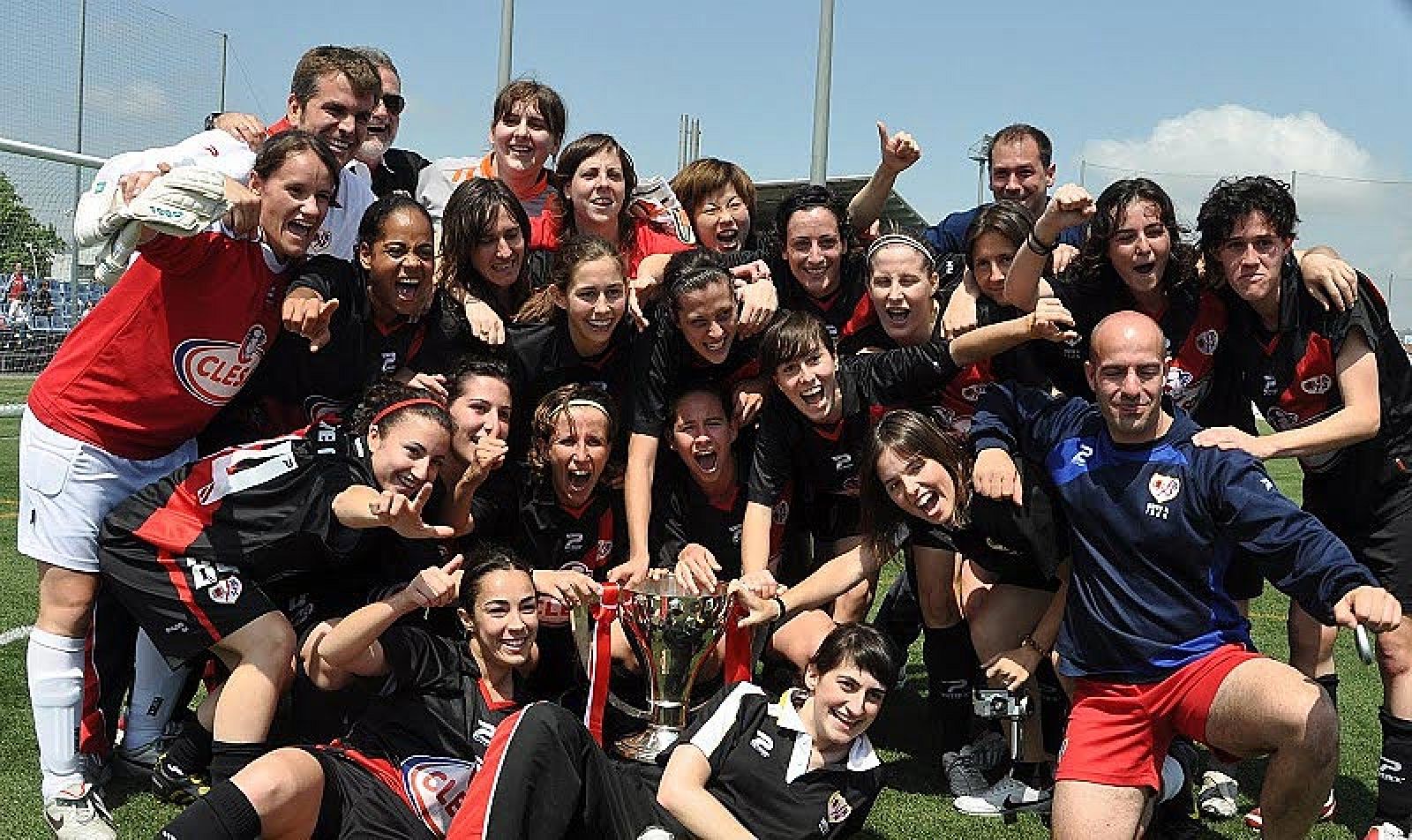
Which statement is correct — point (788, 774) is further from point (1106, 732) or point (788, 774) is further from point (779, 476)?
point (779, 476)

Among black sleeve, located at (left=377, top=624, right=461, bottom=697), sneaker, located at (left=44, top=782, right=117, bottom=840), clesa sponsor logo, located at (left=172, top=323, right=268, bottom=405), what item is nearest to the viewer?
sneaker, located at (left=44, top=782, right=117, bottom=840)

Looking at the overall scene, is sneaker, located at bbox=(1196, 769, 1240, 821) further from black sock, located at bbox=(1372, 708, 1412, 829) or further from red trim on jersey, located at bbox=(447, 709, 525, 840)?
red trim on jersey, located at bbox=(447, 709, 525, 840)

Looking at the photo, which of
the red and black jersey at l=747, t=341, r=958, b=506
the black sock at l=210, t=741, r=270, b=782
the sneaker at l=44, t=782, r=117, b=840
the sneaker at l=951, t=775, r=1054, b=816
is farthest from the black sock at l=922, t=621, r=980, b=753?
the sneaker at l=44, t=782, r=117, b=840

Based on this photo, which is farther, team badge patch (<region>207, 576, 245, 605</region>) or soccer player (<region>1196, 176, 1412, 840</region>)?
soccer player (<region>1196, 176, 1412, 840</region>)

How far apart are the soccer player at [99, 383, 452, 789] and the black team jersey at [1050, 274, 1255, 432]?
2.22 metres

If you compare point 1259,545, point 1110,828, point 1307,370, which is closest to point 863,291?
point 1307,370

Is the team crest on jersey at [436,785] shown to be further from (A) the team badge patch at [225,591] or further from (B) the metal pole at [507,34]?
(B) the metal pole at [507,34]

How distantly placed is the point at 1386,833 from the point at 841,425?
84.0 inches

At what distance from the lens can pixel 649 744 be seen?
12.8 ft

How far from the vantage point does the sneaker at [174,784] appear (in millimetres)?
3984

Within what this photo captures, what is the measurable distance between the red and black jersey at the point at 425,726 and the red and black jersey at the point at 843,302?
1941mm

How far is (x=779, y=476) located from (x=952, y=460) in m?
0.65

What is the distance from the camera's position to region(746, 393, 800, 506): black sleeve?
445 centimetres

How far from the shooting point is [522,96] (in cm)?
508
